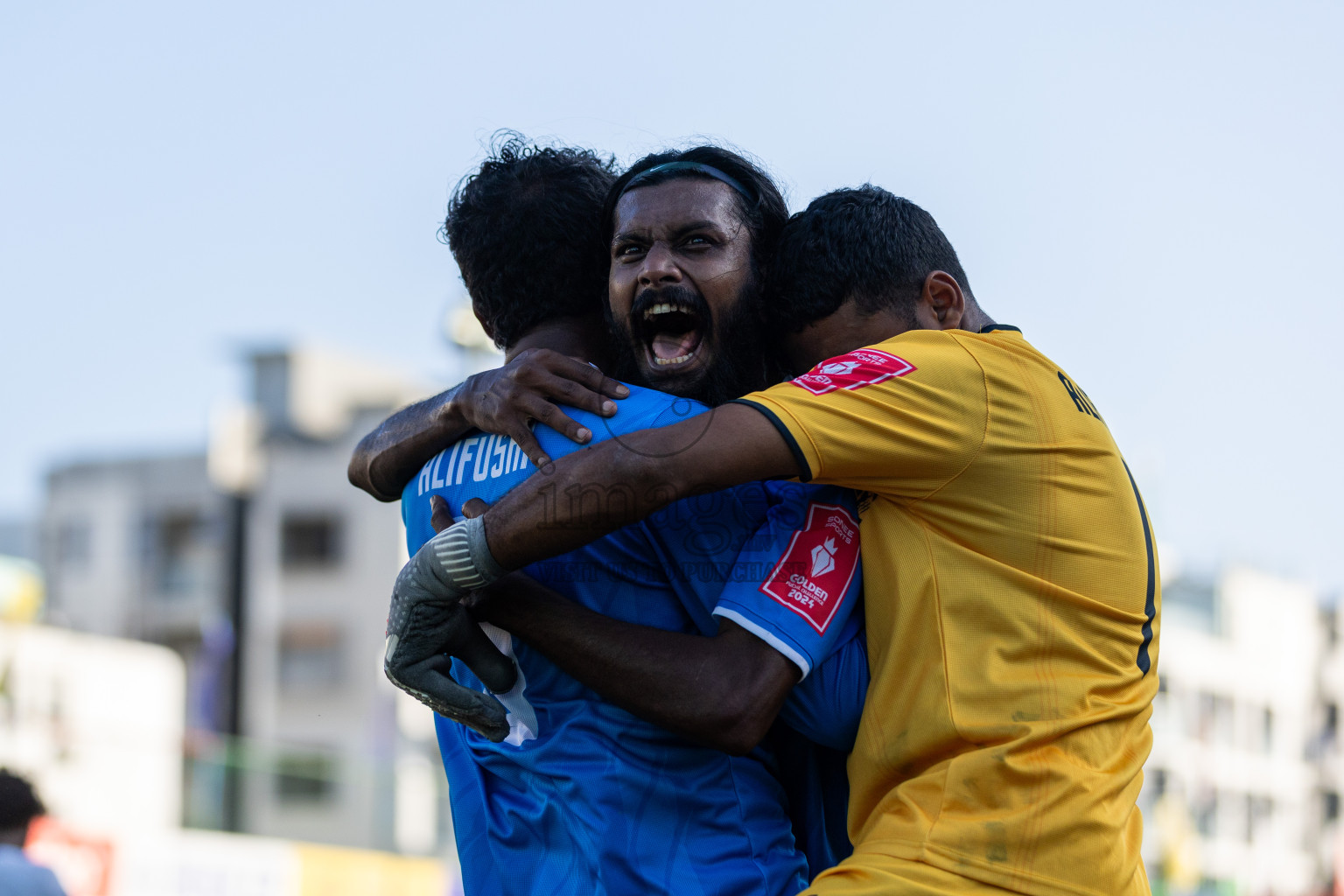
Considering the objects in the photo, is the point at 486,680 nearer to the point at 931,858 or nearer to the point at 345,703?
the point at 931,858

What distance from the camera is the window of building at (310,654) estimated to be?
129 feet

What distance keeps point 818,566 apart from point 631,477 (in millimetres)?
421

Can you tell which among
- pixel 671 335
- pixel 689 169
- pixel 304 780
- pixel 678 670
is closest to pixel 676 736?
pixel 678 670

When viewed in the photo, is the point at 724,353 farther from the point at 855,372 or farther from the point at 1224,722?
the point at 1224,722

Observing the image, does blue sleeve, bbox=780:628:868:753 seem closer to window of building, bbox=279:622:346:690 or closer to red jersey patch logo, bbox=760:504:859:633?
red jersey patch logo, bbox=760:504:859:633

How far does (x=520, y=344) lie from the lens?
344 cm

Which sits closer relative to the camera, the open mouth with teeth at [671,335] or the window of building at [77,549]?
the open mouth with teeth at [671,335]

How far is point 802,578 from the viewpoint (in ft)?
9.17

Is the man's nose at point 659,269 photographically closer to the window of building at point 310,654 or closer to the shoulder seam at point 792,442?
the shoulder seam at point 792,442

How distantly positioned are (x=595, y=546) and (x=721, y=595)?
302 millimetres

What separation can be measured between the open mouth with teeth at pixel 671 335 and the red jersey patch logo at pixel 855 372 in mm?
637

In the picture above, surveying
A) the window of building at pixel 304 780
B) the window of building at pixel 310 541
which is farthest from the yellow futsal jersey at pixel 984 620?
the window of building at pixel 310 541

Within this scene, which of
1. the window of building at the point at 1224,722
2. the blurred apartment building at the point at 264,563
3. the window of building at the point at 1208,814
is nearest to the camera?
the blurred apartment building at the point at 264,563

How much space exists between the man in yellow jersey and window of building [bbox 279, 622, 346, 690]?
37.7 meters
